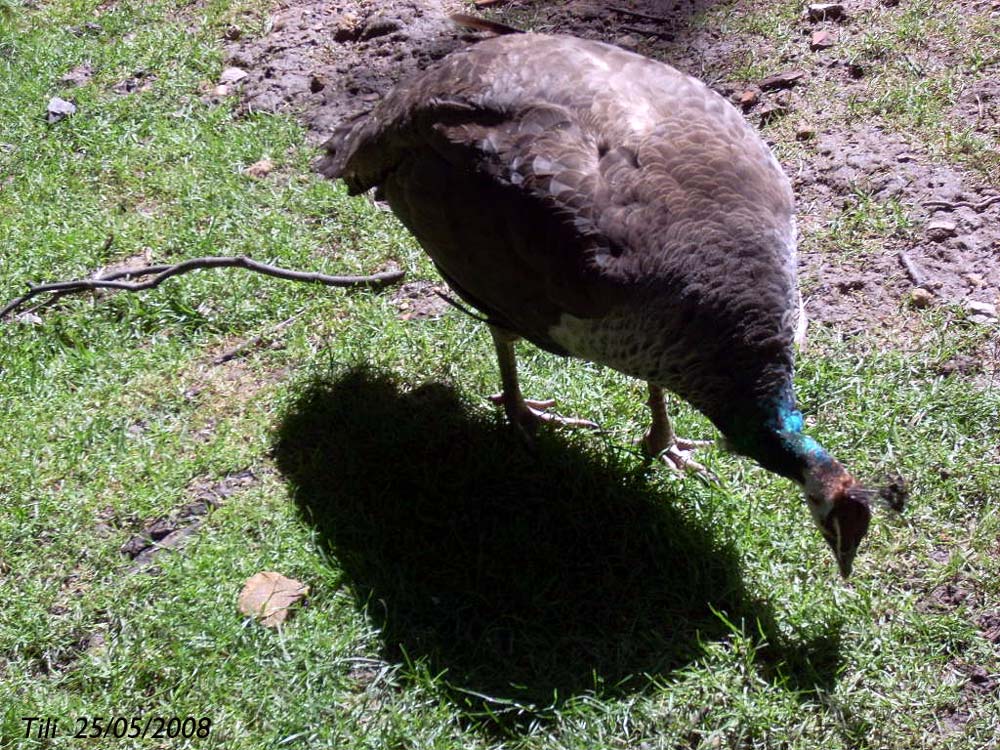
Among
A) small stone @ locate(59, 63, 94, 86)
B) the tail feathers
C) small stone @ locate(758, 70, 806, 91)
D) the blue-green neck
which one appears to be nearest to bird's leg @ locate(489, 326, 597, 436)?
the blue-green neck

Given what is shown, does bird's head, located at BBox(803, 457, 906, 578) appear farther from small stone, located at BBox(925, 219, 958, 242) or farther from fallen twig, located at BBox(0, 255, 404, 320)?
fallen twig, located at BBox(0, 255, 404, 320)

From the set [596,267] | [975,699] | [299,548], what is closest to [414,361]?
[299,548]

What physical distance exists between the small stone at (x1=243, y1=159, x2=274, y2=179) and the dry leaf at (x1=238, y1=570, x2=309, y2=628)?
9.40 ft

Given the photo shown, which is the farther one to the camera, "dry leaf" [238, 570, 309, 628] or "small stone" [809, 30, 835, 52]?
"small stone" [809, 30, 835, 52]

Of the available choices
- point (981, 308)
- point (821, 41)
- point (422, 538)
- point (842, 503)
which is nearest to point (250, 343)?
point (422, 538)

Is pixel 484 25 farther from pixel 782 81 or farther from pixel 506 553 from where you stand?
pixel 506 553

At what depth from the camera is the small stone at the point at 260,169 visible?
601 centimetres

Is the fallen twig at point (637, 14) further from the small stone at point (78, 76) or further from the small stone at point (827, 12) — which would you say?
the small stone at point (78, 76)

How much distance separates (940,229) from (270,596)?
3530 millimetres

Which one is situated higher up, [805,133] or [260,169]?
[805,133]

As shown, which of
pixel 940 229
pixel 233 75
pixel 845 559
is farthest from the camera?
pixel 233 75

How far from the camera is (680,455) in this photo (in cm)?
431

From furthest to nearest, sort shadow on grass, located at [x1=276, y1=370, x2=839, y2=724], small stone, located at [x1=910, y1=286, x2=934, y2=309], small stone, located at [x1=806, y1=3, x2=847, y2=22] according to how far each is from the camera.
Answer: small stone, located at [x1=806, y1=3, x2=847, y2=22] < small stone, located at [x1=910, y1=286, x2=934, y2=309] < shadow on grass, located at [x1=276, y1=370, x2=839, y2=724]

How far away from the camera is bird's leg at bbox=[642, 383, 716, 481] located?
14.1ft
